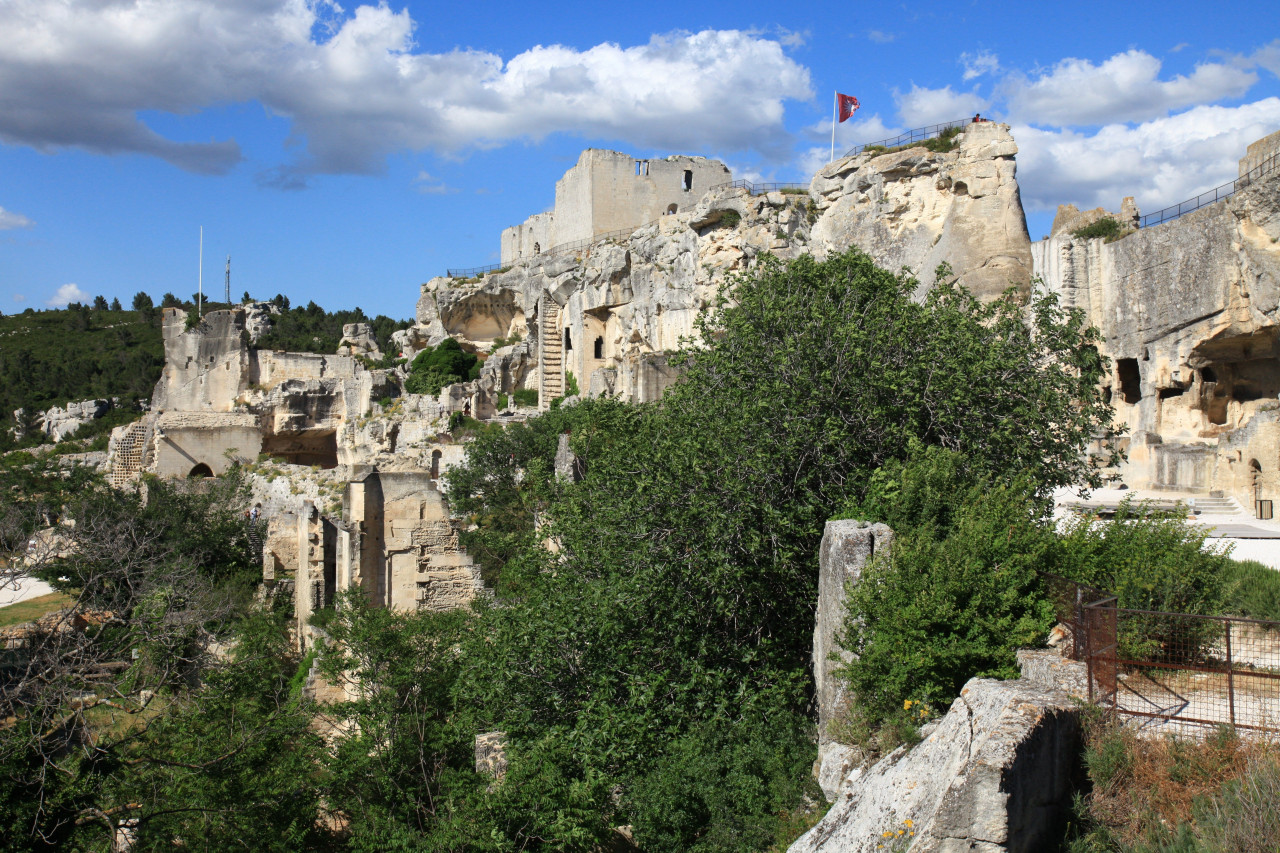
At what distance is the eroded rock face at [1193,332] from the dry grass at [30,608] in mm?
25391

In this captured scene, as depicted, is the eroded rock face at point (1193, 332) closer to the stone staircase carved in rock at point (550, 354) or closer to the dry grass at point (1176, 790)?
the dry grass at point (1176, 790)

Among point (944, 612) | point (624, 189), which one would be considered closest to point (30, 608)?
A: point (944, 612)

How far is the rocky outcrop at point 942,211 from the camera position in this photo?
24.1 meters

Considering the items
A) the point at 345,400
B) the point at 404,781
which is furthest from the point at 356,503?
the point at 345,400

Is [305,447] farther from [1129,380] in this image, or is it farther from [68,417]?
[1129,380]

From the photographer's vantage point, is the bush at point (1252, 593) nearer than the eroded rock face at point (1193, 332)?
Yes

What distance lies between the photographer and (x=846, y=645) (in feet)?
23.6

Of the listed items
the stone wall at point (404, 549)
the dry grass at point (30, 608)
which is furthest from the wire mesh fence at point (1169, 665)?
the dry grass at point (30, 608)

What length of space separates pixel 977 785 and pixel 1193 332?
22.5m

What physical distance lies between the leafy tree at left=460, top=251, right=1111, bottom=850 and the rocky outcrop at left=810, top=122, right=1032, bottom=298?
12.1 meters

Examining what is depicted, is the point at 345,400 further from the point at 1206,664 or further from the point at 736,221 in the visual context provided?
the point at 1206,664

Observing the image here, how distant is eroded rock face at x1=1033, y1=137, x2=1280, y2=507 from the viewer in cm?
2050

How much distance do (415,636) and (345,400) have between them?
2939 centimetres

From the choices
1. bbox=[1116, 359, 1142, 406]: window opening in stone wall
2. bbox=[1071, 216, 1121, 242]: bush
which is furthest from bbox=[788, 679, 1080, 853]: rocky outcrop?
bbox=[1071, 216, 1121, 242]: bush
